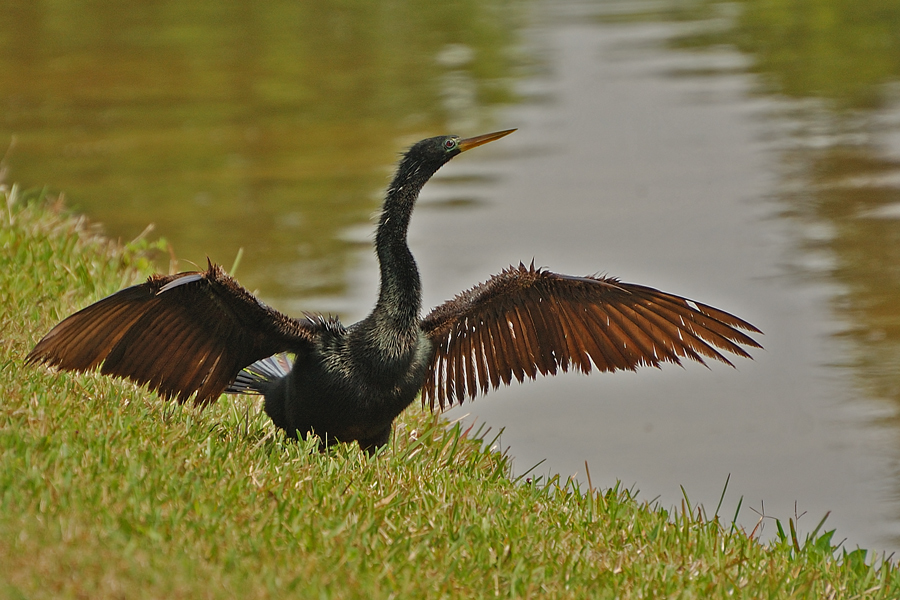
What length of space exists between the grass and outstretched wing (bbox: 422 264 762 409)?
479mm

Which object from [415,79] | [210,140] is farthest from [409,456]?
[415,79]

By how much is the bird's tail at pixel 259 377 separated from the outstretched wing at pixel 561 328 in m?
0.68

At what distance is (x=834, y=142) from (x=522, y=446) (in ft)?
20.1

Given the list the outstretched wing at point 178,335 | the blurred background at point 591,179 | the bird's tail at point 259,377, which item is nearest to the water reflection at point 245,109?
the blurred background at point 591,179

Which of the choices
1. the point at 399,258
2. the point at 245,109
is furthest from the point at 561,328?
the point at 245,109

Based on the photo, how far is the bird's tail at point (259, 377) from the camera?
5105 mm

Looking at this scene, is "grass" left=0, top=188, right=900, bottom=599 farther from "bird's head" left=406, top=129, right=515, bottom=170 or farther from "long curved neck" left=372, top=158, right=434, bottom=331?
"bird's head" left=406, top=129, right=515, bottom=170

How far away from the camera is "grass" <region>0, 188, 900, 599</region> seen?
3.20 meters

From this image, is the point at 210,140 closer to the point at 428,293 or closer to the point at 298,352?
the point at 428,293

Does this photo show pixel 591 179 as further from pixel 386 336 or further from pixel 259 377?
pixel 386 336

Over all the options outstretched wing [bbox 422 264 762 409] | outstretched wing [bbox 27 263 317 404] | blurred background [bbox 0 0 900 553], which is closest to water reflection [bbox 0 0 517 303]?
blurred background [bbox 0 0 900 553]

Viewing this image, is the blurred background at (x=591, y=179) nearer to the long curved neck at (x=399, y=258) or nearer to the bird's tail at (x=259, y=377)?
the long curved neck at (x=399, y=258)

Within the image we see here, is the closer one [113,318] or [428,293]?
→ [113,318]

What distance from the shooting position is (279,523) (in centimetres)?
369
